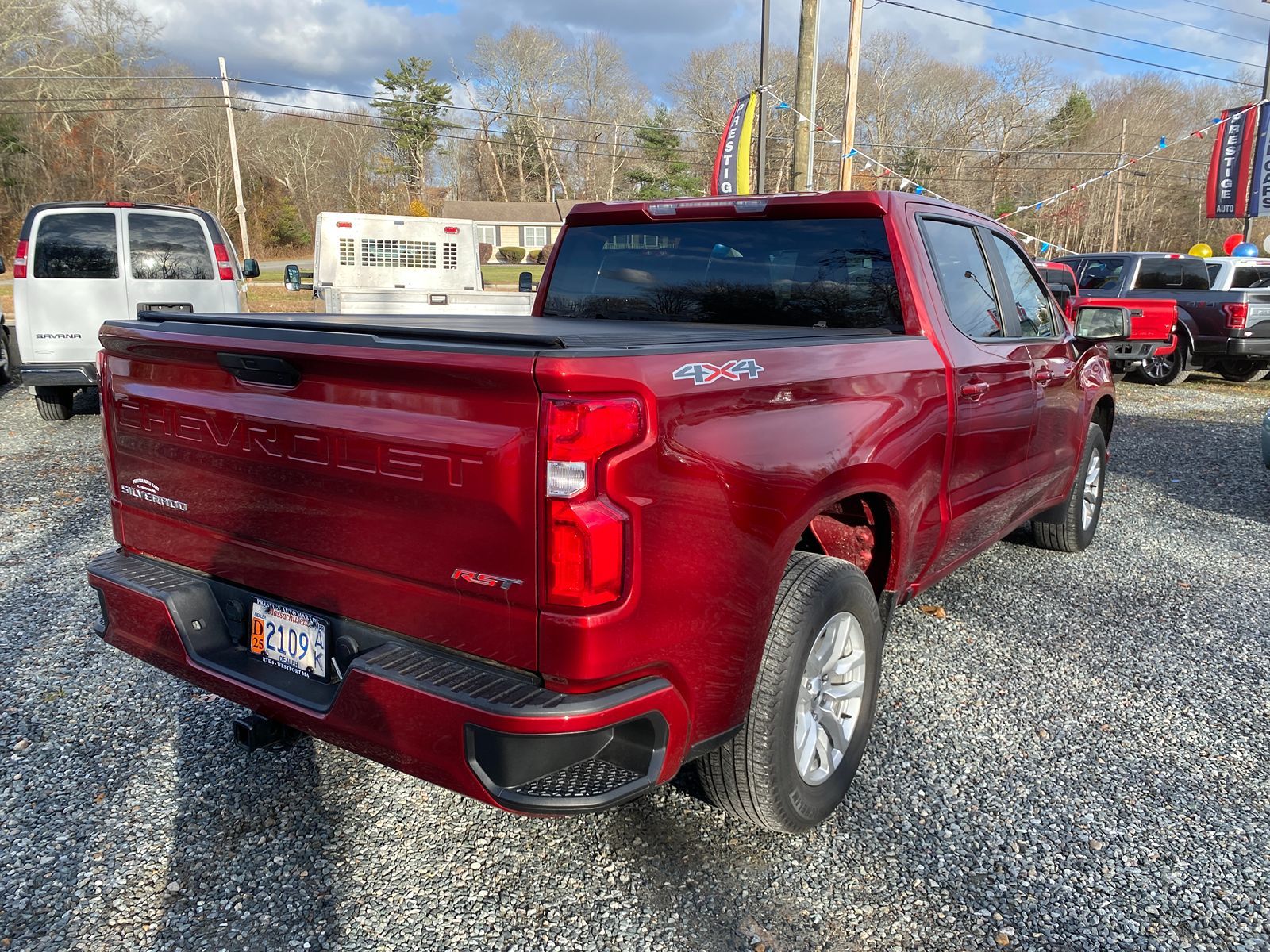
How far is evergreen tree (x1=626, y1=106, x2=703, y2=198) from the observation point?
60.9m

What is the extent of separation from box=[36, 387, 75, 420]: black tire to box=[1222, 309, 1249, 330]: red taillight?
47.6 ft

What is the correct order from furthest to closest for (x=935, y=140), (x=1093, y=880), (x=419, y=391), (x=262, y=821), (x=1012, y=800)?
(x=935, y=140) < (x=1012, y=800) < (x=262, y=821) < (x=1093, y=880) < (x=419, y=391)

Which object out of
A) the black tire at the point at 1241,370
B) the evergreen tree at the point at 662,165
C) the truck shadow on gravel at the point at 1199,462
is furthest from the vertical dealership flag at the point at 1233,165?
the evergreen tree at the point at 662,165

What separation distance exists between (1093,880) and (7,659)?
14.0 feet

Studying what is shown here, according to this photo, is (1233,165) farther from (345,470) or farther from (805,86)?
(345,470)

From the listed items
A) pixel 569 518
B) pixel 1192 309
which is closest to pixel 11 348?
pixel 569 518

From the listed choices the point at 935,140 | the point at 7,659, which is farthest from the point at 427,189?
the point at 7,659

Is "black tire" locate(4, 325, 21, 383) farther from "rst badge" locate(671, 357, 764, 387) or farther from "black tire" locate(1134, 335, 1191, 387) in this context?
"black tire" locate(1134, 335, 1191, 387)

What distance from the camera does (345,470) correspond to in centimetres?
223

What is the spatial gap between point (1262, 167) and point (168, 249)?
64.2 feet

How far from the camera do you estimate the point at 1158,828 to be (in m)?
2.83

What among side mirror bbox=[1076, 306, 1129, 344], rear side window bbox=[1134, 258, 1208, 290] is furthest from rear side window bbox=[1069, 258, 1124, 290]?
side mirror bbox=[1076, 306, 1129, 344]

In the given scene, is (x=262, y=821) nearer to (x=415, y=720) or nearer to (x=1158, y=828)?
(x=415, y=720)

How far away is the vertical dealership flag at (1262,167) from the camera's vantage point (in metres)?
17.7
